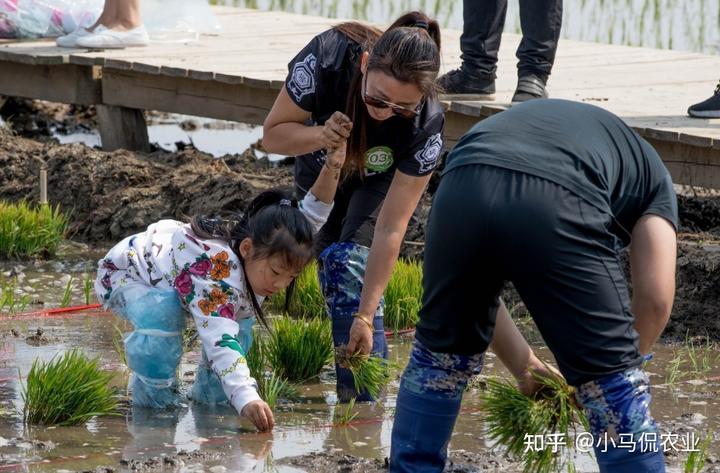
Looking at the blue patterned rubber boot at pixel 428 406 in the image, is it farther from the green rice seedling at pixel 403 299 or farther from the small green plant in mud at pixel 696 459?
the green rice seedling at pixel 403 299

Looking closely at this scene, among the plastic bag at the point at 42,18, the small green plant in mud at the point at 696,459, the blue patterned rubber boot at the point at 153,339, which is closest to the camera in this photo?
the small green plant in mud at the point at 696,459

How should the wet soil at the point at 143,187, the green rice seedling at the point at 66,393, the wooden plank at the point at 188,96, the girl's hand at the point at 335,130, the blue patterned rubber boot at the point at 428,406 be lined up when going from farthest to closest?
1. the wooden plank at the point at 188,96
2. the wet soil at the point at 143,187
3. the green rice seedling at the point at 66,393
4. the girl's hand at the point at 335,130
5. the blue patterned rubber boot at the point at 428,406

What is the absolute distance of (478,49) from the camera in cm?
667

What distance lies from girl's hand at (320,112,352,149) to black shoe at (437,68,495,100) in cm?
275

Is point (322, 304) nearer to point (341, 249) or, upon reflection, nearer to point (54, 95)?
point (341, 249)

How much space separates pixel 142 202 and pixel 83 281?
91 cm

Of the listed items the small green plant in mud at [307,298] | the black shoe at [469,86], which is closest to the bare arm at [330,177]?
the small green plant in mud at [307,298]

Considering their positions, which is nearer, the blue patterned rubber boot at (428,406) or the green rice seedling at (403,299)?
the blue patterned rubber boot at (428,406)

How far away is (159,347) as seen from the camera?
13.9ft

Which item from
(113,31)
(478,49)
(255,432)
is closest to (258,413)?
(255,432)

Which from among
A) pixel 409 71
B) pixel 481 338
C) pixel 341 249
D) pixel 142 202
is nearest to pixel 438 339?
pixel 481 338

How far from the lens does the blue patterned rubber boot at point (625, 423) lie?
2.96 metres

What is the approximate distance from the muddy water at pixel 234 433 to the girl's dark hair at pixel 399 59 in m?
0.88

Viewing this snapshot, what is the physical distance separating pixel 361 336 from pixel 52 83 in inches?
183
